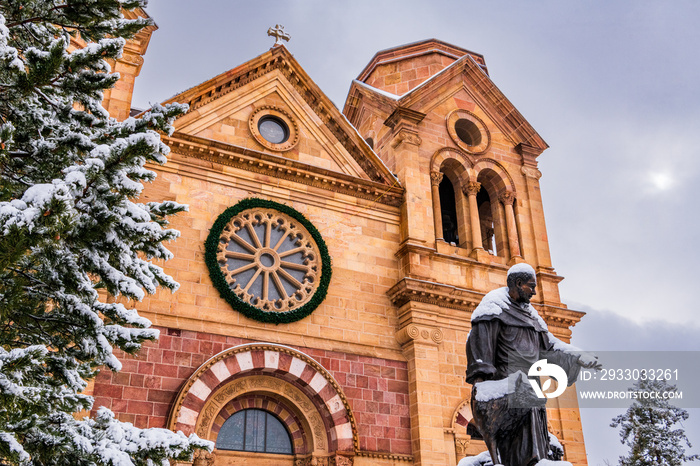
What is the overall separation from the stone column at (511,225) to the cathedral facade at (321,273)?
59 millimetres

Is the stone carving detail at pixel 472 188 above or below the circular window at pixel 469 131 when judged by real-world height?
below

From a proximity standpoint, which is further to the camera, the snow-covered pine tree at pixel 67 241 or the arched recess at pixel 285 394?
the arched recess at pixel 285 394

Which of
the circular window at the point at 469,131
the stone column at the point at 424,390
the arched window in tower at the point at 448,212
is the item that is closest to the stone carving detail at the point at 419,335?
the stone column at the point at 424,390

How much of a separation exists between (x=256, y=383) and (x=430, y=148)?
8737 millimetres

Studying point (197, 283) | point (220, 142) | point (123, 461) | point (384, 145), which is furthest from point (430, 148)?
point (123, 461)

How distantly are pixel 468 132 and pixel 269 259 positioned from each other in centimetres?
848

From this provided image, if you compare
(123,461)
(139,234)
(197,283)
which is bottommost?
(123,461)

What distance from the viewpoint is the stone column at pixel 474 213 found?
64.0ft

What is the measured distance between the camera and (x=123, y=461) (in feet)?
23.1

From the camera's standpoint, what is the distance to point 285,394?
1538 cm

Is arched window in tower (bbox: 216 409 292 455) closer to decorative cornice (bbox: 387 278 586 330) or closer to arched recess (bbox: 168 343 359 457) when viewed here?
arched recess (bbox: 168 343 359 457)

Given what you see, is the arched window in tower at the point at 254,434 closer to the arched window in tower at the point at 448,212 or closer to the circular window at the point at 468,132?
the arched window in tower at the point at 448,212

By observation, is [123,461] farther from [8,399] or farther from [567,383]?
[567,383]

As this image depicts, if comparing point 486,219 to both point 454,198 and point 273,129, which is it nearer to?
point 454,198
